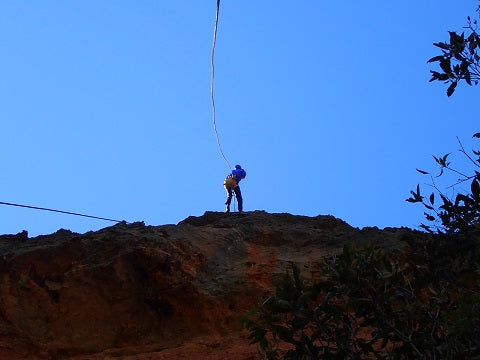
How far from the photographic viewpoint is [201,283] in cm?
982

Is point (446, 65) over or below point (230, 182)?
below

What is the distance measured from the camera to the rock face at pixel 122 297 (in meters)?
9.16

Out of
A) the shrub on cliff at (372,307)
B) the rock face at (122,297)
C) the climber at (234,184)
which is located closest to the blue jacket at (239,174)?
the climber at (234,184)

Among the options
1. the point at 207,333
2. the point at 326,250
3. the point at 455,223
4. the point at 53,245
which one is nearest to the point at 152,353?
the point at 207,333

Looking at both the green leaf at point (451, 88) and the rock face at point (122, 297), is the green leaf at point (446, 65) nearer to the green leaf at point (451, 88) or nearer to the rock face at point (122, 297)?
the green leaf at point (451, 88)

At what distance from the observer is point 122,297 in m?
9.57

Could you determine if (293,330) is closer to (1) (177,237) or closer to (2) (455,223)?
(2) (455,223)

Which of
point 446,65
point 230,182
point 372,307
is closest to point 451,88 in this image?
point 446,65

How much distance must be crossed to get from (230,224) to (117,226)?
2337mm

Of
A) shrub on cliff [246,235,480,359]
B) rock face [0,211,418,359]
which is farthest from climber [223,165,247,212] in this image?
shrub on cliff [246,235,480,359]

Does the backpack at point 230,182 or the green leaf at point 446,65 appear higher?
the backpack at point 230,182

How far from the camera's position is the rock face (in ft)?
30.1

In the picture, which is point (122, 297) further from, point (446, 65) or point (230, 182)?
point (230, 182)

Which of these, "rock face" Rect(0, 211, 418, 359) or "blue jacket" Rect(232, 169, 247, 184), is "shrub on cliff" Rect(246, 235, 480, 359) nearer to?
"rock face" Rect(0, 211, 418, 359)
